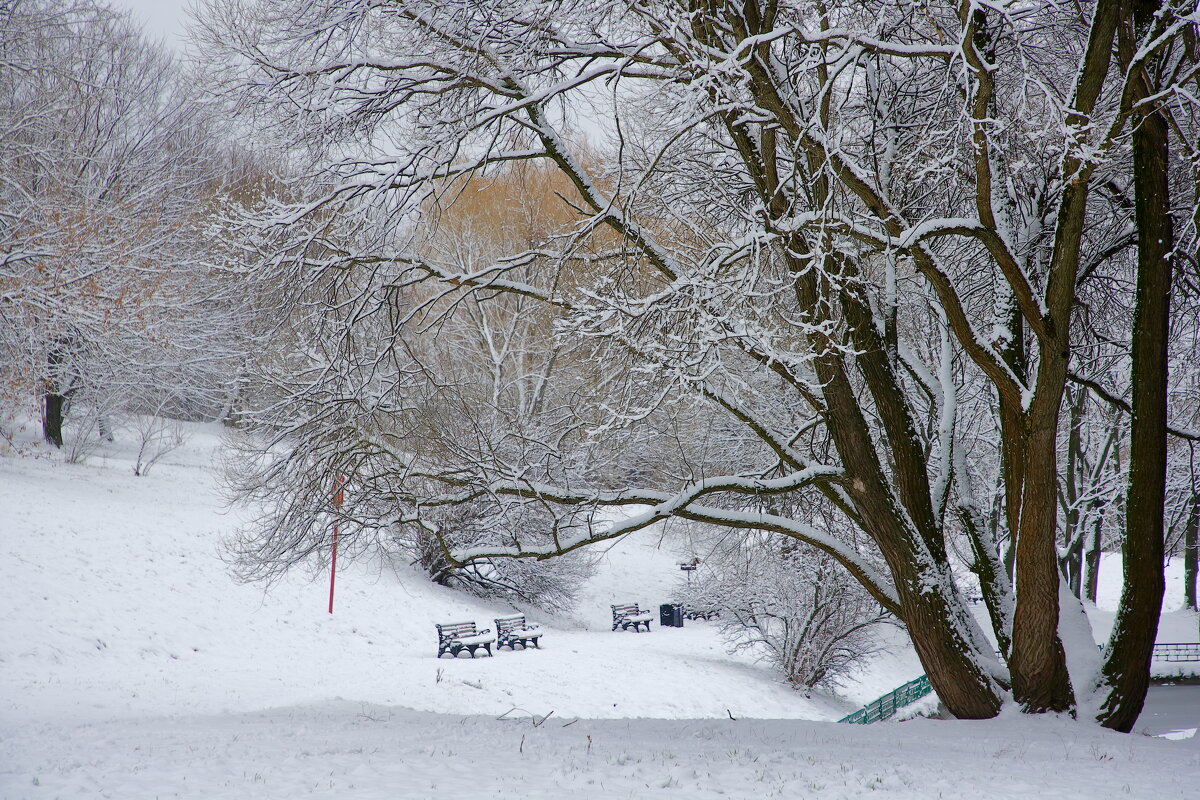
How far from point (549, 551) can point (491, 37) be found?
4.08 m

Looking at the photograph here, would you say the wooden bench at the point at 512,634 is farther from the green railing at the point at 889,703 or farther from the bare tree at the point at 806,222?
the bare tree at the point at 806,222

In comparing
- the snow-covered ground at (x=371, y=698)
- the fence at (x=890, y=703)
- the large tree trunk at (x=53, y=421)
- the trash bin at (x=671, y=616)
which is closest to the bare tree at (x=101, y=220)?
the large tree trunk at (x=53, y=421)

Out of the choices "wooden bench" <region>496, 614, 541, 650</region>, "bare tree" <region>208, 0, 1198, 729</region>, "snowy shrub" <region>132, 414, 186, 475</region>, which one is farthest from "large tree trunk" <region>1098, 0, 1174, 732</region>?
"snowy shrub" <region>132, 414, 186, 475</region>

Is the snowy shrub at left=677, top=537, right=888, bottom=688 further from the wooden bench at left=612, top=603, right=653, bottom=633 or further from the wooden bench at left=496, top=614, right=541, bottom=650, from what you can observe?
the wooden bench at left=496, top=614, right=541, bottom=650

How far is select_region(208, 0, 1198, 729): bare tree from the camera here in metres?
6.07

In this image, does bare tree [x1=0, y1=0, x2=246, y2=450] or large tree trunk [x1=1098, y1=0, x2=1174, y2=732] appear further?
bare tree [x1=0, y1=0, x2=246, y2=450]

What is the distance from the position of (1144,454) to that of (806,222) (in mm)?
3520

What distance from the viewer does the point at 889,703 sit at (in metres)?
13.7

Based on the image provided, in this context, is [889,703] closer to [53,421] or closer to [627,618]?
[627,618]

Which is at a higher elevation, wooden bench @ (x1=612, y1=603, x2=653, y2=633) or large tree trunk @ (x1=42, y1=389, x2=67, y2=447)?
large tree trunk @ (x1=42, y1=389, x2=67, y2=447)

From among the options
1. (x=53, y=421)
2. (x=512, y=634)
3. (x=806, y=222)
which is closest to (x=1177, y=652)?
(x=512, y=634)

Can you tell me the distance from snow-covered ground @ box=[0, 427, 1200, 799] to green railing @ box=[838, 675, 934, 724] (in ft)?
7.21

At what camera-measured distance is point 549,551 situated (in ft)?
24.9

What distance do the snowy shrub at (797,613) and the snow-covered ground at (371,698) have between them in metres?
0.70
